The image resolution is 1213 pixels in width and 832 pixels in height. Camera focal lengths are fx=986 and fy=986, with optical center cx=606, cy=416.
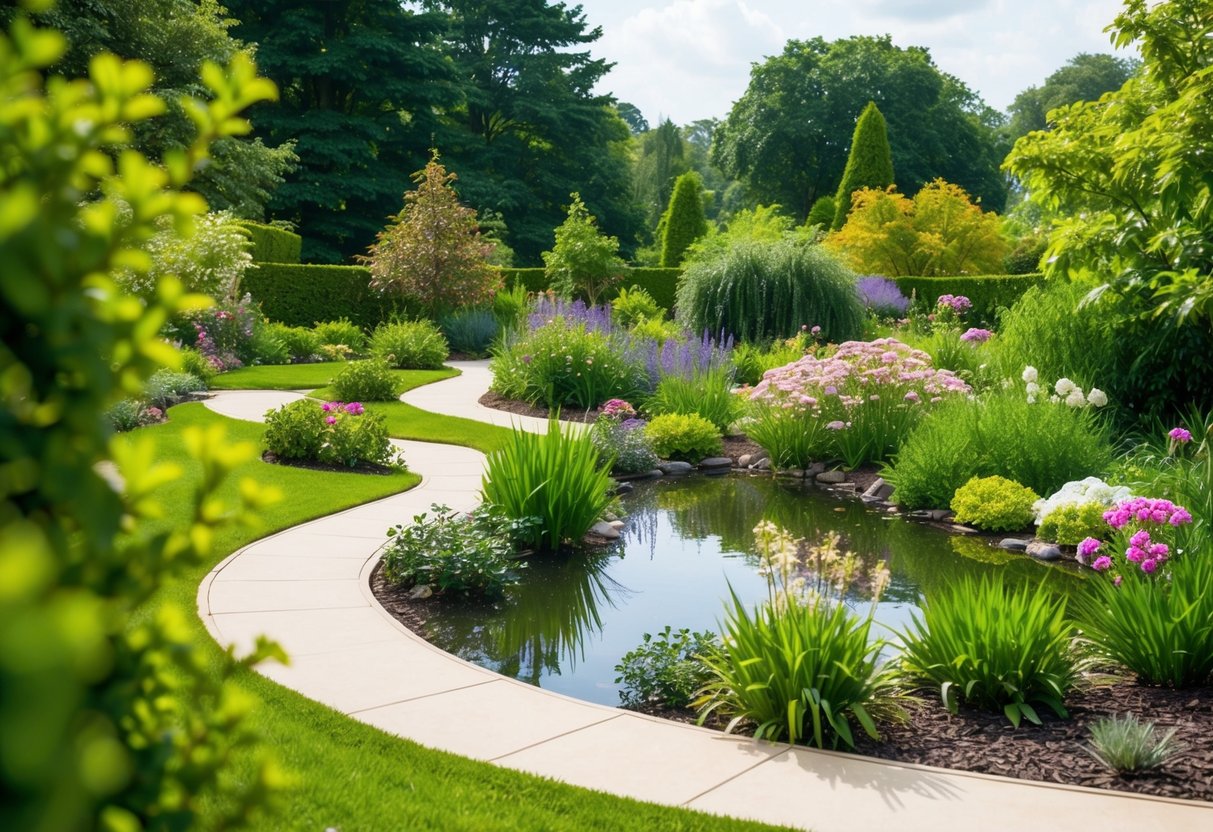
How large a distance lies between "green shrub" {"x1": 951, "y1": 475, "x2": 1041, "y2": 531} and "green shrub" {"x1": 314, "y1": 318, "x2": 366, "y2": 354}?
14.5m

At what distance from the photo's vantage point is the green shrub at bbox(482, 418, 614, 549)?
6.80 meters

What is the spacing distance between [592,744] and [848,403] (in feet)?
20.6

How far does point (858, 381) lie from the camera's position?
10.0 metres

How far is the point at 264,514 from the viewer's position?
7.34 m

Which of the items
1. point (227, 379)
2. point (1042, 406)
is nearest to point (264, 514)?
point (1042, 406)

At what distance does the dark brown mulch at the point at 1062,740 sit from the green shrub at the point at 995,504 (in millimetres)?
3257

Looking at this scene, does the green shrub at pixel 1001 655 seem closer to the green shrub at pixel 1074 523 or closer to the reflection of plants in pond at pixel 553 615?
the reflection of plants in pond at pixel 553 615

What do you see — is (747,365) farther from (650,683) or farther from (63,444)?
(63,444)

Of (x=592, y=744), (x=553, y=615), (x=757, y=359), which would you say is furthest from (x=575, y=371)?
(x=592, y=744)

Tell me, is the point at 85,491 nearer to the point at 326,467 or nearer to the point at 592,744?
the point at 592,744

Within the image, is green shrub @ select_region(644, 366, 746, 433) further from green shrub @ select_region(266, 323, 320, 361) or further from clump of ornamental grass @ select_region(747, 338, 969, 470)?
green shrub @ select_region(266, 323, 320, 361)

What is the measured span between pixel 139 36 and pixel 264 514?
22.1m

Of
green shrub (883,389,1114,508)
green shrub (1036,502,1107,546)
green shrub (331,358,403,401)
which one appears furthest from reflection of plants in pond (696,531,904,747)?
green shrub (331,358,403,401)

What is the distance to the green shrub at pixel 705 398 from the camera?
36.9 feet
